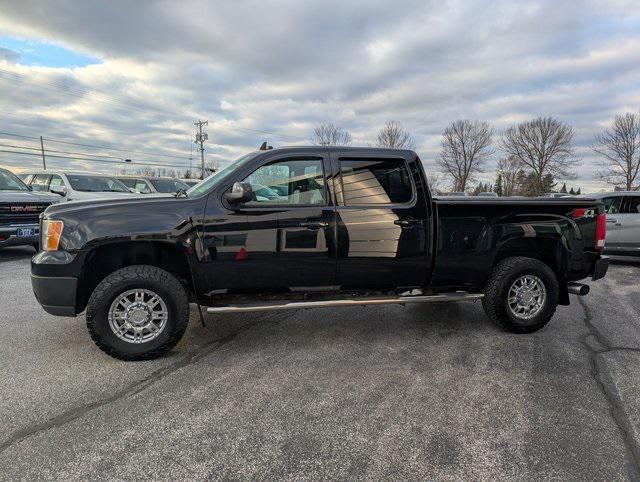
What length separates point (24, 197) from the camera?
28.6ft

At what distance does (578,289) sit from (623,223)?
547 centimetres

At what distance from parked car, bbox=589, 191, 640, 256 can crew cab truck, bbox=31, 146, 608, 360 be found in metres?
5.18

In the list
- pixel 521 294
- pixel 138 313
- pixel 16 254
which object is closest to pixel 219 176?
pixel 138 313

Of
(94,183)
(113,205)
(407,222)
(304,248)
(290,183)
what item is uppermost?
(94,183)

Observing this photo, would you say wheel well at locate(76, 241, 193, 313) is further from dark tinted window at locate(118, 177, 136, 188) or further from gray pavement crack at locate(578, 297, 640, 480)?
dark tinted window at locate(118, 177, 136, 188)

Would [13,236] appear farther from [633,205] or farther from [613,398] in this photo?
[633,205]

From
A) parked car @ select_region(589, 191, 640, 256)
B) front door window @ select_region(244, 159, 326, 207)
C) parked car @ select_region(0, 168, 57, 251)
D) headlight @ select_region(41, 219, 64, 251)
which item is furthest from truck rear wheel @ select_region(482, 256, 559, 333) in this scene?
parked car @ select_region(0, 168, 57, 251)

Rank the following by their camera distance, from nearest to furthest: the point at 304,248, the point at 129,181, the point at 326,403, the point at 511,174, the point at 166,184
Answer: the point at 326,403 → the point at 304,248 → the point at 129,181 → the point at 166,184 → the point at 511,174

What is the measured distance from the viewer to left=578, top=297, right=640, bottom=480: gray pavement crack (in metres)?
2.52

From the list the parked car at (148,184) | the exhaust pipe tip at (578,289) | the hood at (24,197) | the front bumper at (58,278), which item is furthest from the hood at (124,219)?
the parked car at (148,184)

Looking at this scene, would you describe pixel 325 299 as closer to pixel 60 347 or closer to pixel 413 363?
pixel 413 363

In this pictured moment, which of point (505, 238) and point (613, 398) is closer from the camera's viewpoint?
point (613, 398)

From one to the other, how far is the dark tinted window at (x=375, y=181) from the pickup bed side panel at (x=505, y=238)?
0.42 meters

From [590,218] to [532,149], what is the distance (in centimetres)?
6009
